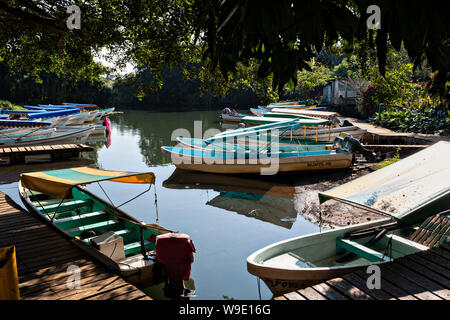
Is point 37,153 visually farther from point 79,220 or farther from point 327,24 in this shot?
point 327,24

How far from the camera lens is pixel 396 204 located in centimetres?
617

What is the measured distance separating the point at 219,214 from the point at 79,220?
4638mm

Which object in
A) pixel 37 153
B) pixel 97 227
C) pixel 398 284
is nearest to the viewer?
pixel 398 284

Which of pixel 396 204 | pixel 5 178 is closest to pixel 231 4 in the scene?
pixel 396 204

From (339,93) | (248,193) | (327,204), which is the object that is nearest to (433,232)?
(327,204)

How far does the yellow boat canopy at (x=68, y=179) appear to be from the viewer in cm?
743

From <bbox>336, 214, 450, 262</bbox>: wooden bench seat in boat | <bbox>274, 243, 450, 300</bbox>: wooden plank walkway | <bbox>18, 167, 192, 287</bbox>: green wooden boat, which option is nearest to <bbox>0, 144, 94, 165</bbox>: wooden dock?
<bbox>18, 167, 192, 287</bbox>: green wooden boat

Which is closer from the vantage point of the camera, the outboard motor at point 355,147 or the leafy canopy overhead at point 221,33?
the leafy canopy overhead at point 221,33

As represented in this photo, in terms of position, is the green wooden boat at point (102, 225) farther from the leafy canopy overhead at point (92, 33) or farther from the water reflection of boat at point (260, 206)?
the water reflection of boat at point (260, 206)

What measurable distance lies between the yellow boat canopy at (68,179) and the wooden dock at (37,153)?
41.9ft

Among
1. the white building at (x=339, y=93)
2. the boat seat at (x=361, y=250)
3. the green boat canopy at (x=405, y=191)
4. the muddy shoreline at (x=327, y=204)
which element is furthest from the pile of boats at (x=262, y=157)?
the white building at (x=339, y=93)

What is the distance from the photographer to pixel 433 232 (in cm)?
757

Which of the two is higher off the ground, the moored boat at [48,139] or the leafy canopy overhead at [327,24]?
the leafy canopy overhead at [327,24]

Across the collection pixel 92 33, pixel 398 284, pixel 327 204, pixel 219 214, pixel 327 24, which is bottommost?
pixel 219 214
